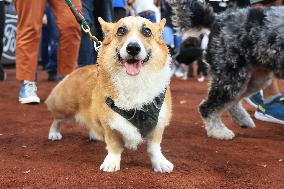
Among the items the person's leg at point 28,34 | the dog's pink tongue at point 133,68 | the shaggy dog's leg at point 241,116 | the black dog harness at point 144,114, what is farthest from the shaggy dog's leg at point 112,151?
the person's leg at point 28,34

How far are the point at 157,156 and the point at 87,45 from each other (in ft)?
8.86

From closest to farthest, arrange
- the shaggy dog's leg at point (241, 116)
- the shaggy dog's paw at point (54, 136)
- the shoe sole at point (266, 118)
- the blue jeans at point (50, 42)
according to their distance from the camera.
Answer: the shaggy dog's paw at point (54, 136) → the shaggy dog's leg at point (241, 116) → the shoe sole at point (266, 118) → the blue jeans at point (50, 42)

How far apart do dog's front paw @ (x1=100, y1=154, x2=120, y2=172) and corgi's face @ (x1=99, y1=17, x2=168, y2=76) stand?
0.50 m

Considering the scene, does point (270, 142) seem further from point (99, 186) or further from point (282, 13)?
point (99, 186)

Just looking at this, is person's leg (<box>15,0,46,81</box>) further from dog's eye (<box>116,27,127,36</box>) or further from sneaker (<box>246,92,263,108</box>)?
sneaker (<box>246,92,263,108</box>)

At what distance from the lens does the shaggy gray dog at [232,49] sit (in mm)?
3617

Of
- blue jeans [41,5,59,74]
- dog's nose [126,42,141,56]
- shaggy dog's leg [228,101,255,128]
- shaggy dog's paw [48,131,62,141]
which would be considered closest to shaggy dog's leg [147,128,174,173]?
dog's nose [126,42,141,56]

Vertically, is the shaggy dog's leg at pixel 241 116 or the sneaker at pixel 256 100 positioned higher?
the shaggy dog's leg at pixel 241 116

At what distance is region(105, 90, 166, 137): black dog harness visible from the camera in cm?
254

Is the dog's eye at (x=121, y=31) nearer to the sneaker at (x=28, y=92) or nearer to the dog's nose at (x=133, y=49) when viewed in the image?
the dog's nose at (x=133, y=49)

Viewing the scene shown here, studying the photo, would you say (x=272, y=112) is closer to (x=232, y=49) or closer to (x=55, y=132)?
(x=232, y=49)

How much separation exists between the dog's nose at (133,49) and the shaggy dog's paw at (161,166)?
651 millimetres

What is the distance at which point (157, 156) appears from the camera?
2625mm

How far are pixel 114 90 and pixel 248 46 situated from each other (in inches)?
60.7
